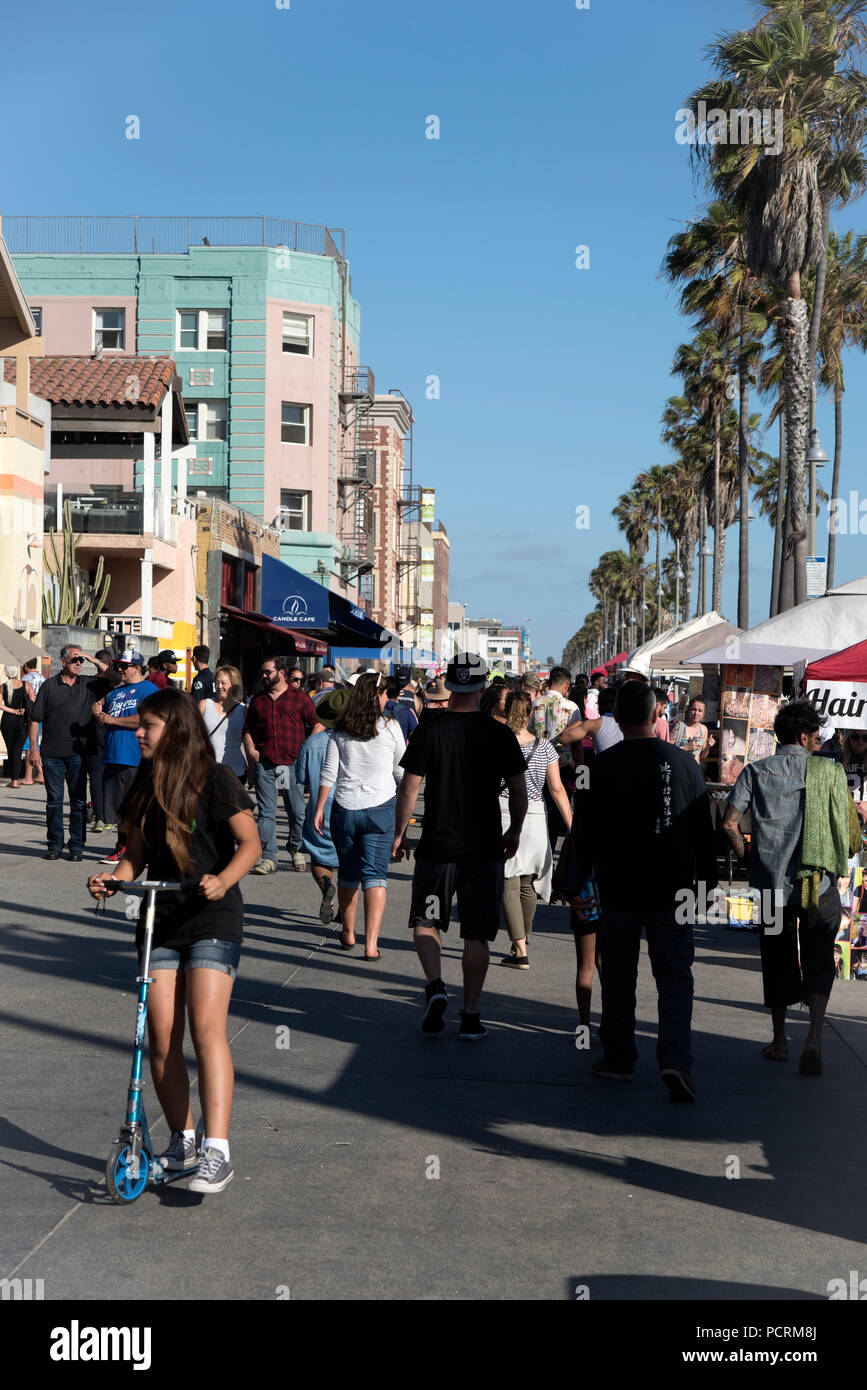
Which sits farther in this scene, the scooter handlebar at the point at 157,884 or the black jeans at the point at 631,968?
the black jeans at the point at 631,968

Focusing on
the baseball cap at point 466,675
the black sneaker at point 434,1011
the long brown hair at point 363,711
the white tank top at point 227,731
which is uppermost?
the baseball cap at point 466,675

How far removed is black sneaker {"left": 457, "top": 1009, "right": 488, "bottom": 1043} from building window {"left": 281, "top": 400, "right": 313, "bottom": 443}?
40.4 meters

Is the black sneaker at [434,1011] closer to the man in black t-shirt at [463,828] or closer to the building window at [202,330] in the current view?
the man in black t-shirt at [463,828]

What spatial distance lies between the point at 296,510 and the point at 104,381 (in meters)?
16.2

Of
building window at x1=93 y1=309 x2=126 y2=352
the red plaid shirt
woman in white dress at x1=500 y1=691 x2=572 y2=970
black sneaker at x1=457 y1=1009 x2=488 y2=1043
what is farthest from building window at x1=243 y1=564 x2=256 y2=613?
black sneaker at x1=457 y1=1009 x2=488 y2=1043

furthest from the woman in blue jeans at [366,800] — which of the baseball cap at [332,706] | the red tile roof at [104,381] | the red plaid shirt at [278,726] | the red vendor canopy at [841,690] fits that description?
the red tile roof at [104,381]

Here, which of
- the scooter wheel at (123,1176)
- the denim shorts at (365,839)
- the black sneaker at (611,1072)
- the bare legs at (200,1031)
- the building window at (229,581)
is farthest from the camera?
the building window at (229,581)

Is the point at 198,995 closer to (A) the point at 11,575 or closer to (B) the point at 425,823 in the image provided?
(B) the point at 425,823

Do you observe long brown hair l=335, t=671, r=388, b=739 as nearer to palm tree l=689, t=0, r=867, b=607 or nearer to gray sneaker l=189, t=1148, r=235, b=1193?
gray sneaker l=189, t=1148, r=235, b=1193

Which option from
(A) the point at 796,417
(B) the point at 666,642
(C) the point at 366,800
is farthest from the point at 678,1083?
(A) the point at 796,417

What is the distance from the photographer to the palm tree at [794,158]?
84.6 feet

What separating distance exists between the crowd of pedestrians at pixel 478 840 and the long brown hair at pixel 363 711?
2 centimetres
